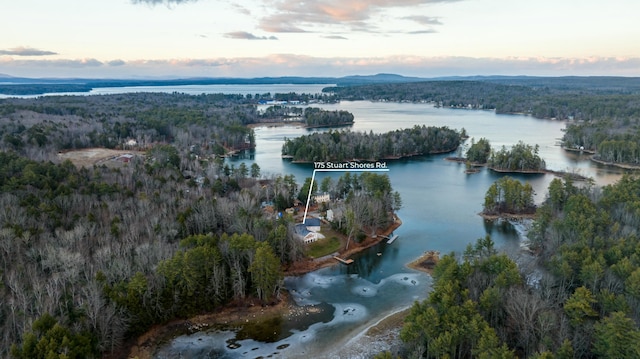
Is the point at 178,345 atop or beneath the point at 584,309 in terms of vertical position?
beneath

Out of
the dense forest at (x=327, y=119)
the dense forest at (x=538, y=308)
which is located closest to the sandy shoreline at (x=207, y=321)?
the dense forest at (x=538, y=308)

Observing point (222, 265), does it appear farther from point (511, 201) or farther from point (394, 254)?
point (511, 201)

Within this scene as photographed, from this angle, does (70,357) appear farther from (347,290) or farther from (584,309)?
(584,309)

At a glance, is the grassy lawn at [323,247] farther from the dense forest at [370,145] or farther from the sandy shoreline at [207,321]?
the dense forest at [370,145]

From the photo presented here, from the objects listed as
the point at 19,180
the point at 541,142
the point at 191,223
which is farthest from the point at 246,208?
the point at 541,142

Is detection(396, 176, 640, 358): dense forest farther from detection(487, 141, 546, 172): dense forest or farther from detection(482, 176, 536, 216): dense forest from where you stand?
detection(487, 141, 546, 172): dense forest

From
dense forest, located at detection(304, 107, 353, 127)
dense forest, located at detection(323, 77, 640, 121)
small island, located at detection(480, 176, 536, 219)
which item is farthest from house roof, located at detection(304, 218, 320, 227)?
dense forest, located at detection(323, 77, 640, 121)
